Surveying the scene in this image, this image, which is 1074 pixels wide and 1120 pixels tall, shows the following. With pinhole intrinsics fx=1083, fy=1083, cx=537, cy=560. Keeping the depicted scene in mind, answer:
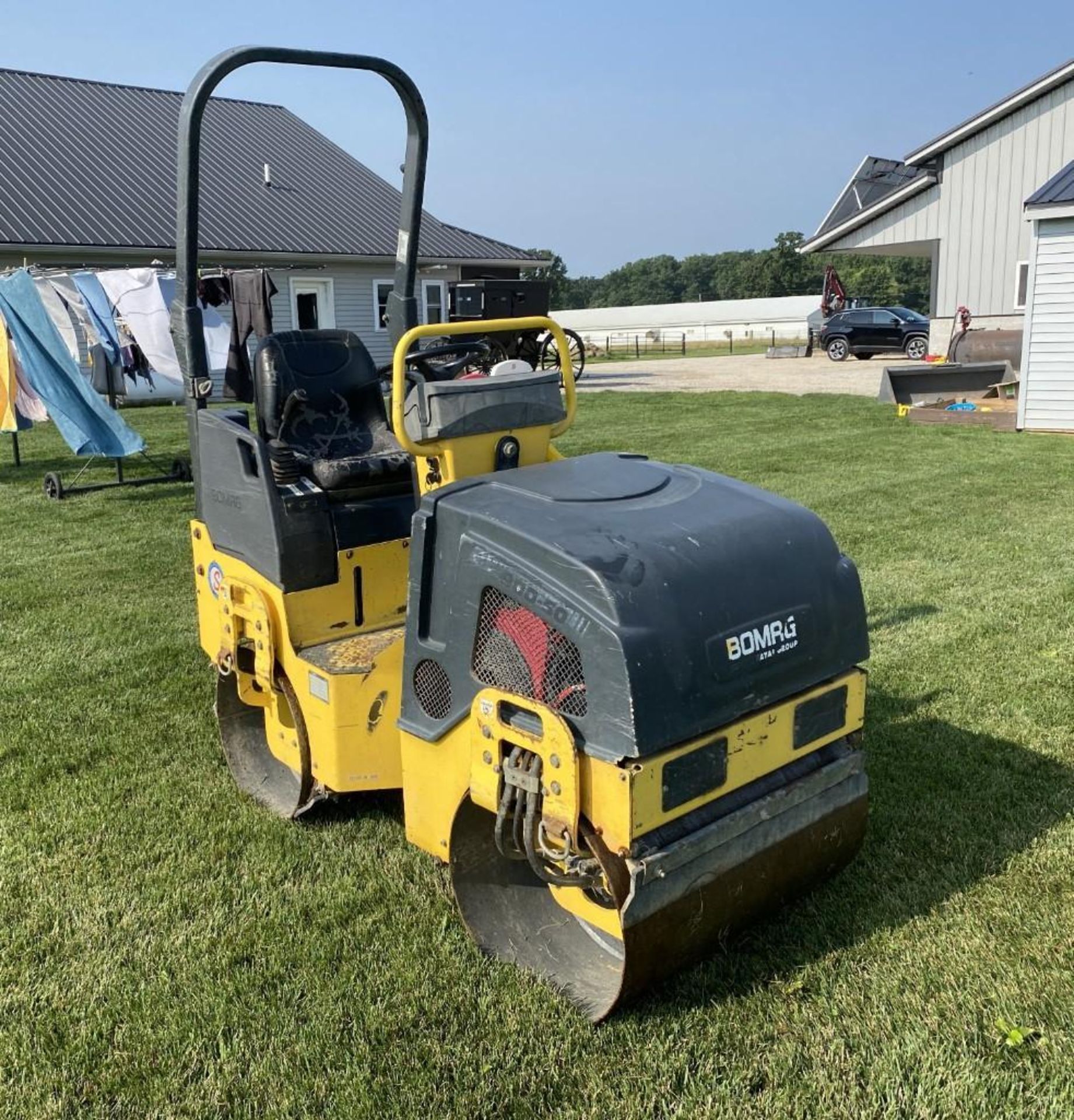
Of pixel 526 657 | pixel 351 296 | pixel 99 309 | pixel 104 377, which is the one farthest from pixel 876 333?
pixel 526 657

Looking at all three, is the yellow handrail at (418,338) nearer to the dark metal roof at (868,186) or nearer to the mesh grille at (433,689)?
the mesh grille at (433,689)

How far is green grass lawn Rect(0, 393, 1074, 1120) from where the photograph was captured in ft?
7.91

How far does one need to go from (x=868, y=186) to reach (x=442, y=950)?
28.7 meters

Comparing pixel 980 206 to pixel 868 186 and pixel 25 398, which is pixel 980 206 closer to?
pixel 868 186

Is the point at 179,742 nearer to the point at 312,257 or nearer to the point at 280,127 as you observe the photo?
the point at 312,257

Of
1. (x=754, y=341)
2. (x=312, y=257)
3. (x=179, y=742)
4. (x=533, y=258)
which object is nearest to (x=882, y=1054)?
(x=179, y=742)

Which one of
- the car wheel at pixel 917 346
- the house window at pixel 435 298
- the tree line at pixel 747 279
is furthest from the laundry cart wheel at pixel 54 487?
the tree line at pixel 747 279

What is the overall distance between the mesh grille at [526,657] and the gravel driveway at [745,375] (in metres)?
→ 16.9

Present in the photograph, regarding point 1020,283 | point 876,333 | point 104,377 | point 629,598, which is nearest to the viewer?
point 629,598

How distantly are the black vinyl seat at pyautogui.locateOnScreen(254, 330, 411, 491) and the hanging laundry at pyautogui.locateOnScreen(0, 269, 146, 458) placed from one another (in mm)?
6103

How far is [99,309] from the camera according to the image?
11633 mm

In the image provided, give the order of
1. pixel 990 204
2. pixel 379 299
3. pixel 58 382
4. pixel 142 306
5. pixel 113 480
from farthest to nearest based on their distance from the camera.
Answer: pixel 379 299 < pixel 990 204 < pixel 142 306 < pixel 113 480 < pixel 58 382

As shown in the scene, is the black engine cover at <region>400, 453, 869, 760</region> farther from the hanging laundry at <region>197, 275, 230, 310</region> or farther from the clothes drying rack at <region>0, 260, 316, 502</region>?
the hanging laundry at <region>197, 275, 230, 310</region>

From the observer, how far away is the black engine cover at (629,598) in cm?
230
